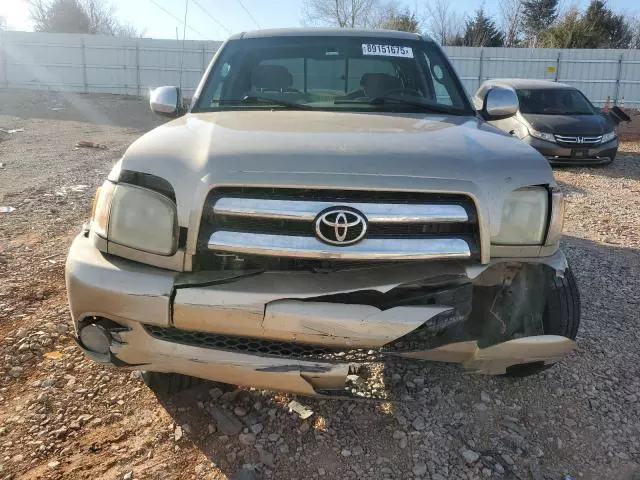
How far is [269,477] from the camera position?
Result: 2.26 m

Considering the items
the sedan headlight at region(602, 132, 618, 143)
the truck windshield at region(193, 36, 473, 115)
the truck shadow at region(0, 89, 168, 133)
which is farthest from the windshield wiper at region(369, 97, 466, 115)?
the truck shadow at region(0, 89, 168, 133)

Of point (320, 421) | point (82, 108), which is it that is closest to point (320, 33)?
point (320, 421)

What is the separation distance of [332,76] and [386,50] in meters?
0.48

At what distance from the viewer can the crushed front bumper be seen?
2059mm

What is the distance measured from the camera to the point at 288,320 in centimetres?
204

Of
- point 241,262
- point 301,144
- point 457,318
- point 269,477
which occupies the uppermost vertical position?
point 301,144

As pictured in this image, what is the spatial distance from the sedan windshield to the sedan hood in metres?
0.40

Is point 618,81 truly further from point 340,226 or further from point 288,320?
point 288,320

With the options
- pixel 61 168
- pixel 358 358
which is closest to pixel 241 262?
pixel 358 358

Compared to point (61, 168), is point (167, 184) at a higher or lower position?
higher

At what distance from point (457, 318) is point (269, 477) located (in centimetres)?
99

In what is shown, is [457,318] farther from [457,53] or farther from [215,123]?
[457,53]

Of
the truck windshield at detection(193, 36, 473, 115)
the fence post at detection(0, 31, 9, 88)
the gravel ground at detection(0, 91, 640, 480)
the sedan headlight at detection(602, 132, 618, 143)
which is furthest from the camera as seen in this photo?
the fence post at detection(0, 31, 9, 88)

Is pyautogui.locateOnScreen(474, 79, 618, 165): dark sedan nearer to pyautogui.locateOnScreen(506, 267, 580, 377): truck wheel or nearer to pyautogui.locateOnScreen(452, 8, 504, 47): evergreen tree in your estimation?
pyautogui.locateOnScreen(506, 267, 580, 377): truck wheel
